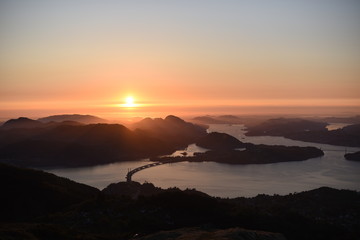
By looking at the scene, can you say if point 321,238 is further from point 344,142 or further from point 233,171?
point 344,142

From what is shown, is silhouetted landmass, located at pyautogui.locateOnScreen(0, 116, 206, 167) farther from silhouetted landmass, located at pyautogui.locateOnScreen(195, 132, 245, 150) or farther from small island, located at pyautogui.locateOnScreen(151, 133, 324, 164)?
small island, located at pyautogui.locateOnScreen(151, 133, 324, 164)

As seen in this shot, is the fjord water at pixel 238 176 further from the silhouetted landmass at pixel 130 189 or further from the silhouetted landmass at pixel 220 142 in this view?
the silhouetted landmass at pixel 220 142

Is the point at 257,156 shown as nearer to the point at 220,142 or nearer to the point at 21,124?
the point at 220,142

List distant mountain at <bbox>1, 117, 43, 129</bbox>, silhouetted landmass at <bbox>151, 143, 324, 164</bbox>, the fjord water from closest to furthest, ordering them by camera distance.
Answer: the fjord water, silhouetted landmass at <bbox>151, 143, 324, 164</bbox>, distant mountain at <bbox>1, 117, 43, 129</bbox>

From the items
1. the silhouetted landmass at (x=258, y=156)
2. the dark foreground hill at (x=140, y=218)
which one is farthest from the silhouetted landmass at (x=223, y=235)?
the silhouetted landmass at (x=258, y=156)

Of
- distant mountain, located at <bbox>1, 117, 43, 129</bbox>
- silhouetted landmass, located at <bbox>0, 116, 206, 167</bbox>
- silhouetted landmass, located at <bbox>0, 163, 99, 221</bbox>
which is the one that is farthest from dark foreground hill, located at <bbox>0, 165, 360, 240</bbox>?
distant mountain, located at <bbox>1, 117, 43, 129</bbox>

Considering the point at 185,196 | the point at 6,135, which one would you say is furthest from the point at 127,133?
the point at 185,196

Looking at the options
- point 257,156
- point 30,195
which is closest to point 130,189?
point 30,195
